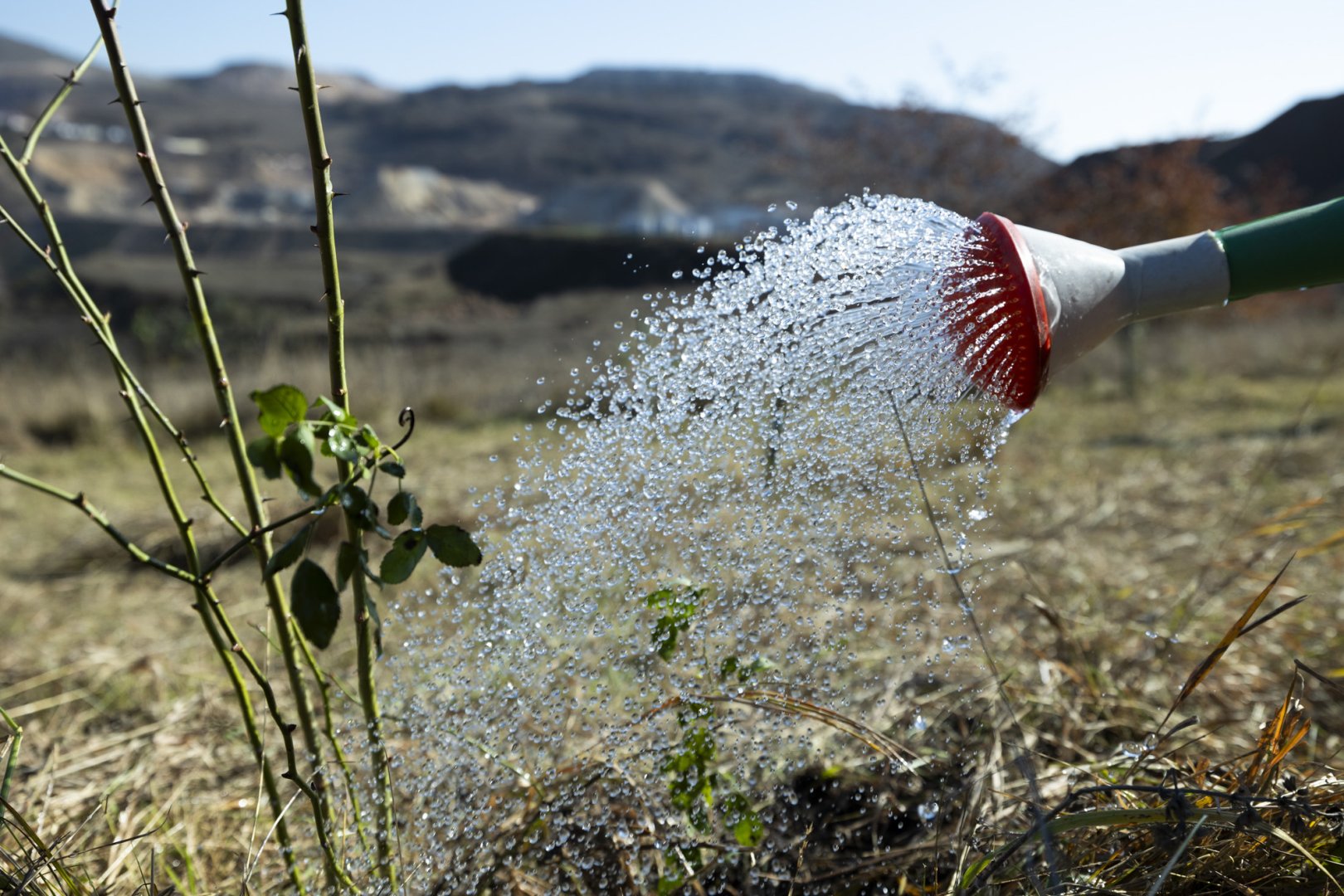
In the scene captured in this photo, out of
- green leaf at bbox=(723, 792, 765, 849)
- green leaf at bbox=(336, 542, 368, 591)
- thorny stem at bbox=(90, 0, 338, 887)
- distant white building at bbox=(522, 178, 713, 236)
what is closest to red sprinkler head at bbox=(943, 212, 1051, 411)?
green leaf at bbox=(723, 792, 765, 849)

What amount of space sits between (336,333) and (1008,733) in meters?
1.37

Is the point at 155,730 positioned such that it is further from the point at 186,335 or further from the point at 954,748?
the point at 186,335

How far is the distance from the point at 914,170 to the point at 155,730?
13009 millimetres

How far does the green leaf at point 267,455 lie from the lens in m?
1.00

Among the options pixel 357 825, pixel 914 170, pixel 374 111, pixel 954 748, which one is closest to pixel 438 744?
pixel 357 825

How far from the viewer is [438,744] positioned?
163 cm

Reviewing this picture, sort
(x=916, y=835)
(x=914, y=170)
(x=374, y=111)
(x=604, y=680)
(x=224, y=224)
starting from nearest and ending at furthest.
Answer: (x=916, y=835), (x=604, y=680), (x=914, y=170), (x=224, y=224), (x=374, y=111)

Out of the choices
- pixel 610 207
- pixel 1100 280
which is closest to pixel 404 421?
pixel 1100 280

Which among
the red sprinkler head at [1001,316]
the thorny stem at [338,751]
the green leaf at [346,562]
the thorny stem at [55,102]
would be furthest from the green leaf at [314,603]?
the red sprinkler head at [1001,316]

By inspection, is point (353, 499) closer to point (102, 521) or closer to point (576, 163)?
point (102, 521)

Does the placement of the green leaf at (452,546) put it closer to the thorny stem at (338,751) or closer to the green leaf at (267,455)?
the green leaf at (267,455)

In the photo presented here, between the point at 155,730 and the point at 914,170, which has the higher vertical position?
the point at 914,170

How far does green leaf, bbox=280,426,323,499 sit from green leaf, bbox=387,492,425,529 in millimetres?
95

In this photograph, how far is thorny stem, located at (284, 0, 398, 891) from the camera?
1.04m
